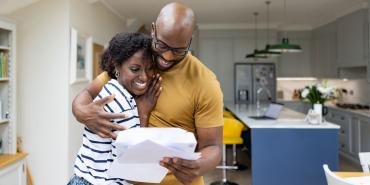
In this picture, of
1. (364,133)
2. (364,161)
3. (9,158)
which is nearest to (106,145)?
(364,161)

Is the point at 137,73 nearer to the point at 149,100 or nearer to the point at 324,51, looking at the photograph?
the point at 149,100

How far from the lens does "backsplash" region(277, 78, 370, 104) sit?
582cm

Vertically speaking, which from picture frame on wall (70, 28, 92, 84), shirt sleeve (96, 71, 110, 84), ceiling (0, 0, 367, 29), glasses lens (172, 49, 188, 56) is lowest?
shirt sleeve (96, 71, 110, 84)

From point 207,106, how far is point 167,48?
233mm

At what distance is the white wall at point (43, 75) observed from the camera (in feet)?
11.5

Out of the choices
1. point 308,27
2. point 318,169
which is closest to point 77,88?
point 318,169

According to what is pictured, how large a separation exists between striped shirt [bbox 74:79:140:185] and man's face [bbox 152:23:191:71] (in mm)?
170

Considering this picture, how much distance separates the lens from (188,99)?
1.03 metres

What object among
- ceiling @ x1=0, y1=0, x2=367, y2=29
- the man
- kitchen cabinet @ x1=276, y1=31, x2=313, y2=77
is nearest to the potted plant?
ceiling @ x1=0, y1=0, x2=367, y2=29

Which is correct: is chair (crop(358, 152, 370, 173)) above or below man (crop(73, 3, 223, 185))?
below

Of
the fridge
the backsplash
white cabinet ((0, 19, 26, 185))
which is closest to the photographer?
white cabinet ((0, 19, 26, 185))

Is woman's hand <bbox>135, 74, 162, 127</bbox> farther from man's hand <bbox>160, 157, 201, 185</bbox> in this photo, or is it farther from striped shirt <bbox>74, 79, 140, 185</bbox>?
man's hand <bbox>160, 157, 201, 185</bbox>

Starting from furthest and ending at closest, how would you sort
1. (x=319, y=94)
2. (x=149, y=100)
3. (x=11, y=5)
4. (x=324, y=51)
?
1. (x=324, y=51)
2. (x=319, y=94)
3. (x=11, y=5)
4. (x=149, y=100)

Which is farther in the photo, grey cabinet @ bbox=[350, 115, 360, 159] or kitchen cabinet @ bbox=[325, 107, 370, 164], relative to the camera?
grey cabinet @ bbox=[350, 115, 360, 159]
